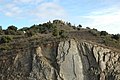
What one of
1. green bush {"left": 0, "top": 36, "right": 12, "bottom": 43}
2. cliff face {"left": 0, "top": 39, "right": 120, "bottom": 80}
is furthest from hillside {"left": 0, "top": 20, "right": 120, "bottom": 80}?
green bush {"left": 0, "top": 36, "right": 12, "bottom": 43}

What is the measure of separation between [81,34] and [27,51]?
808 cm

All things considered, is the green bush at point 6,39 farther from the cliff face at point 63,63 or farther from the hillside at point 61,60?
the cliff face at point 63,63

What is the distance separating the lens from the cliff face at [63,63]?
132ft

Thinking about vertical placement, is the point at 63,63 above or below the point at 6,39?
below

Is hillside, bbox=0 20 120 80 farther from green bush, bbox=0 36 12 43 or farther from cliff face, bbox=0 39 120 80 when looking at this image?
green bush, bbox=0 36 12 43

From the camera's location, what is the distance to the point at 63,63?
40.7 metres

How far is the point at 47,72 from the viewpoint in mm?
40344

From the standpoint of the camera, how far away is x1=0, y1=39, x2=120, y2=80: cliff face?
40.3 metres

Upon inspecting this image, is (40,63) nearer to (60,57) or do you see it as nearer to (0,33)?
(60,57)

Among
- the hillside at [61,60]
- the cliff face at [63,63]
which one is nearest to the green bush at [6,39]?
the hillside at [61,60]

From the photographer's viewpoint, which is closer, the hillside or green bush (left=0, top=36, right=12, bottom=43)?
the hillside

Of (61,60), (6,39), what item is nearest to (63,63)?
(61,60)

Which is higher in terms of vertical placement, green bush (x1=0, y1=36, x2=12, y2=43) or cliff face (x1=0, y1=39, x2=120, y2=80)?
green bush (x1=0, y1=36, x2=12, y2=43)

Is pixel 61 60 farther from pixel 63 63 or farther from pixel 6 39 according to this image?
pixel 6 39
